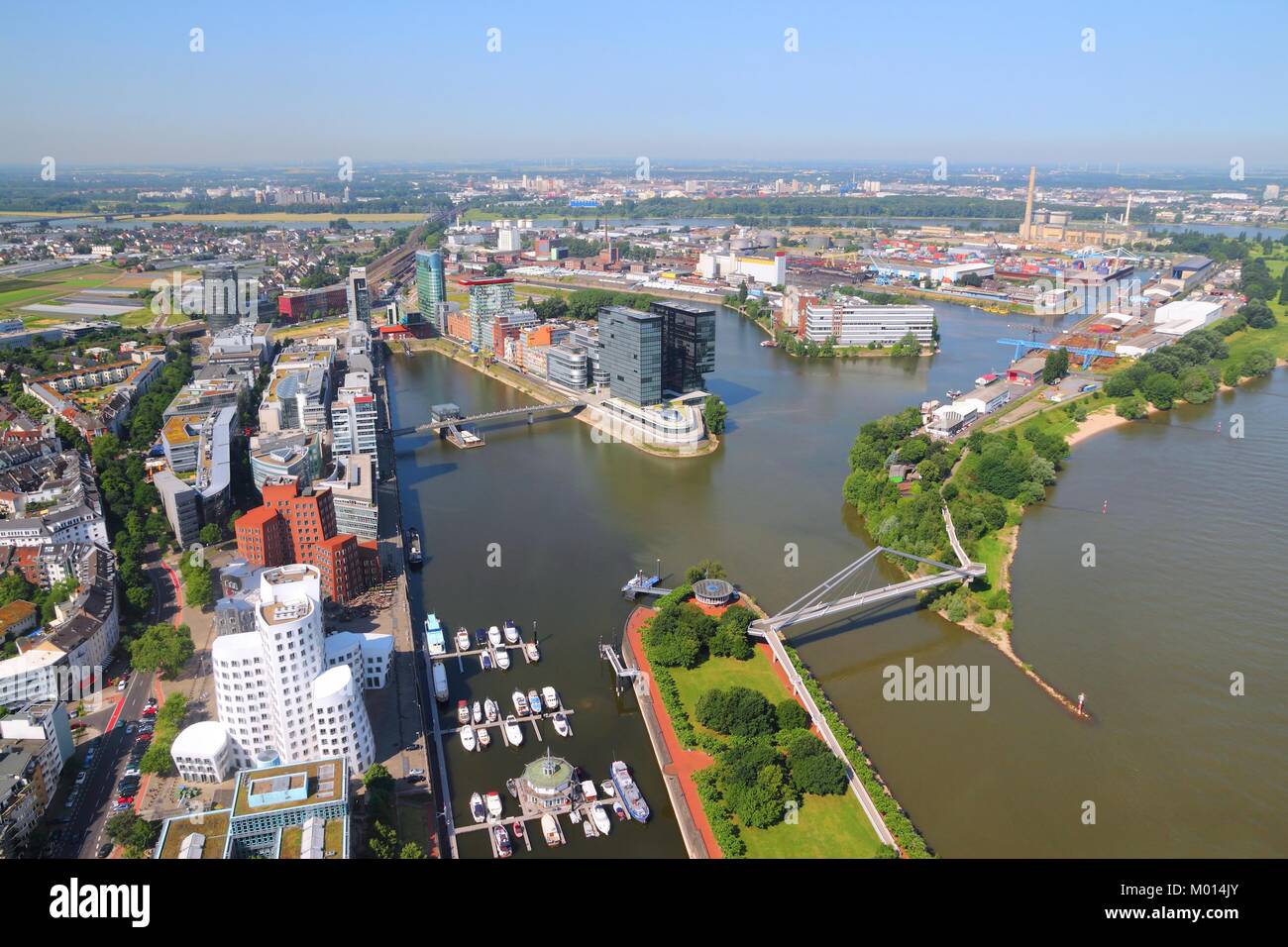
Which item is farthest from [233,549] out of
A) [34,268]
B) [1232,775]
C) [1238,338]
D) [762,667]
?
[34,268]

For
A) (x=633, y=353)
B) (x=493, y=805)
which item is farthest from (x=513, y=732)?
(x=633, y=353)

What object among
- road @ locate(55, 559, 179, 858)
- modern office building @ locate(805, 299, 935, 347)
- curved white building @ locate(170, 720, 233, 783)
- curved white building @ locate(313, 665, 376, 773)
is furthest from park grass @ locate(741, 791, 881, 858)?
modern office building @ locate(805, 299, 935, 347)

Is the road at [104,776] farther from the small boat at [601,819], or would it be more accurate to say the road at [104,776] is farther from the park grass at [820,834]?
the park grass at [820,834]

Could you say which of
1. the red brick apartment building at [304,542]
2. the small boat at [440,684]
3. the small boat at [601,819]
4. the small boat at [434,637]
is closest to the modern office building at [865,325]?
the red brick apartment building at [304,542]

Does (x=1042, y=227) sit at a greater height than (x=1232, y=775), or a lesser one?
greater

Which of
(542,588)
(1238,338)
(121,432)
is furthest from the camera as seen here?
(1238,338)

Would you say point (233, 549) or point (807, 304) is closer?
point (233, 549)

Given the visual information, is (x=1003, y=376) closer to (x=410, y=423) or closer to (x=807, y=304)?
(x=807, y=304)
